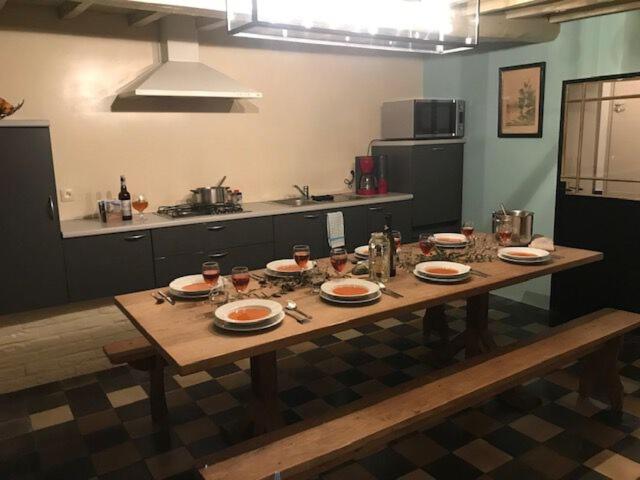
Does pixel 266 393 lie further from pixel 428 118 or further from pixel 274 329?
pixel 428 118

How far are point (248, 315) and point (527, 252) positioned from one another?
1643mm

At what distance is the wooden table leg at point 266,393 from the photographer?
7.86ft

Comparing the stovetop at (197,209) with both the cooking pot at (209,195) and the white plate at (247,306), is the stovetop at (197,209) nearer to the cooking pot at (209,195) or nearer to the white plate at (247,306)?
the cooking pot at (209,195)

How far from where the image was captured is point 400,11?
2.42 m

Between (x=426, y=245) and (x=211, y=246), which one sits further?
(x=211, y=246)

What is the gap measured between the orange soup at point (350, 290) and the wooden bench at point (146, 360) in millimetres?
1043

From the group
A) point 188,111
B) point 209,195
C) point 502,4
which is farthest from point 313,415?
point 502,4

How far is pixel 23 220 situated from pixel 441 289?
2.44 metres

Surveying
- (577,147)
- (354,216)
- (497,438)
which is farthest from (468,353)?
(577,147)

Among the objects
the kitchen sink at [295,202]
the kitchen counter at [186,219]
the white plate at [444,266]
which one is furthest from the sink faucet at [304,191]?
the white plate at [444,266]

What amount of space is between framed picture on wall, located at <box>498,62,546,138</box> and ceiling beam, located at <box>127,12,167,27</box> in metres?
2.81

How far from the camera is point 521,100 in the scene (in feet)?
14.7

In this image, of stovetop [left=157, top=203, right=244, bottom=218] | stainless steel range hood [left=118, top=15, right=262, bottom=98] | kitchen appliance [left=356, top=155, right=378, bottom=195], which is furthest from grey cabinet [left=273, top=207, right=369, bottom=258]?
stainless steel range hood [left=118, top=15, right=262, bottom=98]

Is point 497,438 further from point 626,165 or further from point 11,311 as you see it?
point 11,311
